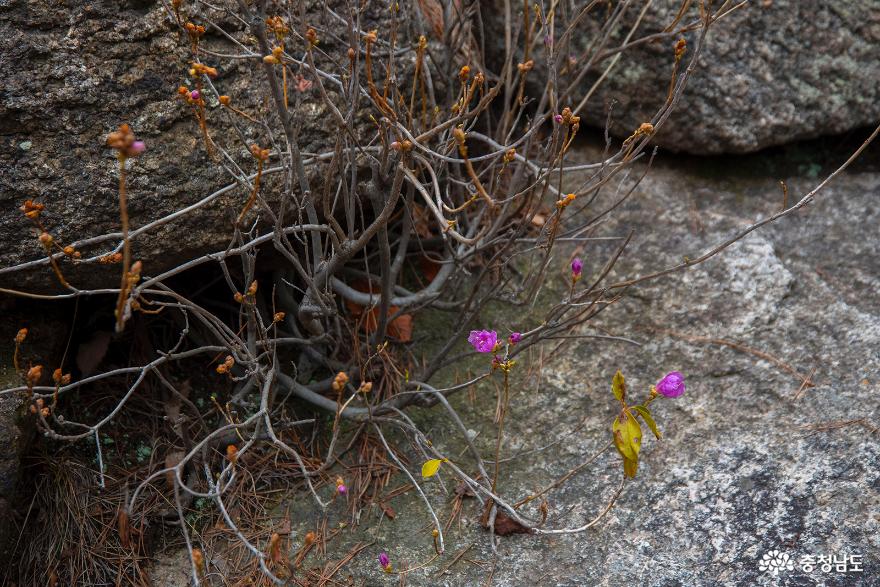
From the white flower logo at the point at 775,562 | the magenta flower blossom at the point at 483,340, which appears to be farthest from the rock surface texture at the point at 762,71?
the white flower logo at the point at 775,562

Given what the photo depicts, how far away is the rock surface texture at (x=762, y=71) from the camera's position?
272cm

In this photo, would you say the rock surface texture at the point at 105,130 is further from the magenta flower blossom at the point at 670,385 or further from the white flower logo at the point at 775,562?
the white flower logo at the point at 775,562

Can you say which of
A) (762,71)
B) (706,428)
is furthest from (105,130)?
(762,71)

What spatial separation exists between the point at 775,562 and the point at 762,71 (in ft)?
5.70

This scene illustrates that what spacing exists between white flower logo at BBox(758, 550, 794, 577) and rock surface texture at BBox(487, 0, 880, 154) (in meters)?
1.54

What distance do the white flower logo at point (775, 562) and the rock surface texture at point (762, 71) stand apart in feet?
5.05

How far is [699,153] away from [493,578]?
1.78m

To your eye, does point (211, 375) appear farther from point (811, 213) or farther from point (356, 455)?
point (811, 213)

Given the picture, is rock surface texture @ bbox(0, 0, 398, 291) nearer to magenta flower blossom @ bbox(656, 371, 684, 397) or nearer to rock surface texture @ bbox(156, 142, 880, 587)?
rock surface texture @ bbox(156, 142, 880, 587)

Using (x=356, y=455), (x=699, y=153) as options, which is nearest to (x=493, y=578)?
(x=356, y=455)

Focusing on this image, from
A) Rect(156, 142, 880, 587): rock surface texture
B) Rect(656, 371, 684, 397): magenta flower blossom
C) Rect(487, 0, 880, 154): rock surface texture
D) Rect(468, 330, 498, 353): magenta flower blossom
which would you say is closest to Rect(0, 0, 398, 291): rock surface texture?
Rect(468, 330, 498, 353): magenta flower blossom

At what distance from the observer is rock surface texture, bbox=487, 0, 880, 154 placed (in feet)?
8.91

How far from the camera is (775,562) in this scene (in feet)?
5.94

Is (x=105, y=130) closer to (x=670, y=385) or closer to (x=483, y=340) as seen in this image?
(x=483, y=340)
